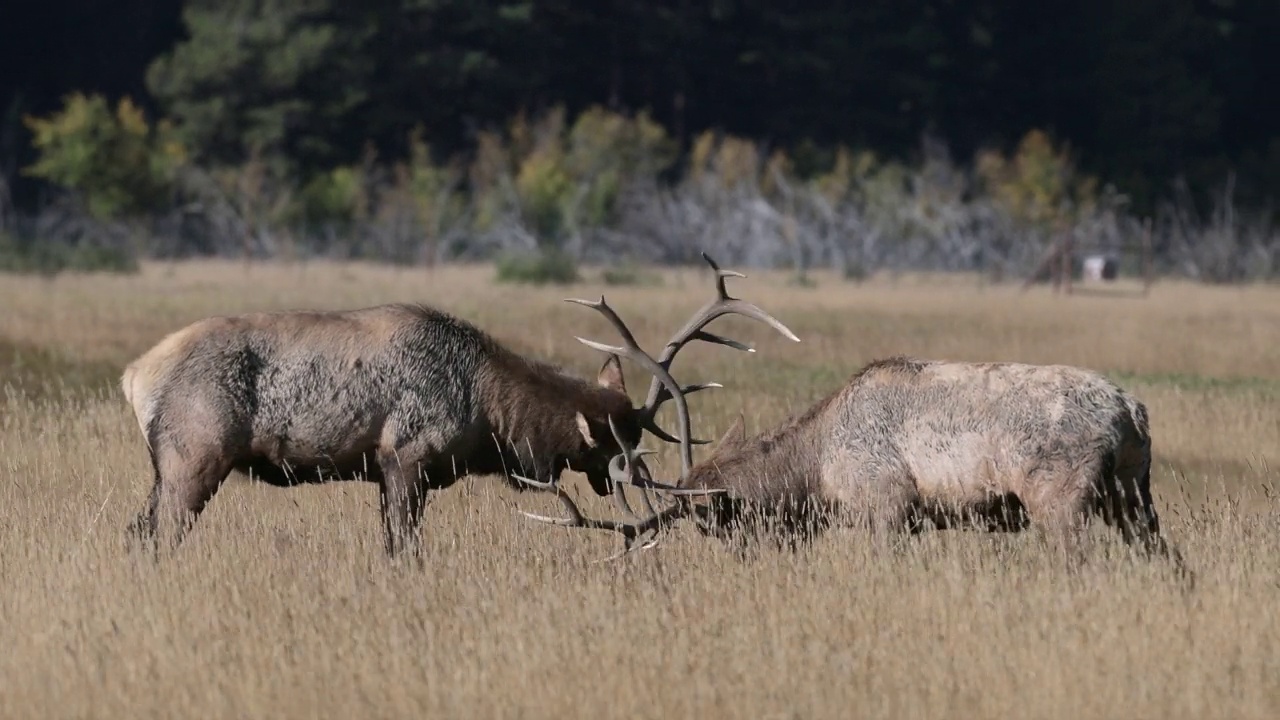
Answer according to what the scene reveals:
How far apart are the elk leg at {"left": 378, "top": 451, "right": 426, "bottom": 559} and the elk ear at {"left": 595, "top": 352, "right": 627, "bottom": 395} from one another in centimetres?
120

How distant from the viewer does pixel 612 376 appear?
1091 cm

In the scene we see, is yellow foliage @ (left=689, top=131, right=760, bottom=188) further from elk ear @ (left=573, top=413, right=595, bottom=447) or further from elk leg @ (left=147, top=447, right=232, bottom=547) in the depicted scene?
elk leg @ (left=147, top=447, right=232, bottom=547)

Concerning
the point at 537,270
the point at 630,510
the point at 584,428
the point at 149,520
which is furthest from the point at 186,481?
the point at 537,270

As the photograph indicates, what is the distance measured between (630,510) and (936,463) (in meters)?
1.43

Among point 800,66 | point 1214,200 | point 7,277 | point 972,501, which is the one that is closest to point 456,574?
point 972,501

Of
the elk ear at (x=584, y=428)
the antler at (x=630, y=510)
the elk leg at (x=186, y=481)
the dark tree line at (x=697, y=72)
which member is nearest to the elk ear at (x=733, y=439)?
the antler at (x=630, y=510)

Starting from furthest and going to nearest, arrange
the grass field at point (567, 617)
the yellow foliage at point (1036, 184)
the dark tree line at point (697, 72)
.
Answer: the dark tree line at point (697, 72) < the yellow foliage at point (1036, 184) < the grass field at point (567, 617)

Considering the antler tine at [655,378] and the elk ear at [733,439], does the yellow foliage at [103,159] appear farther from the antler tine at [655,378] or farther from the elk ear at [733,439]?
the elk ear at [733,439]

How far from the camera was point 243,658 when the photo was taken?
308 inches

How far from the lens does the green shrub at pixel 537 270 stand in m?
44.9

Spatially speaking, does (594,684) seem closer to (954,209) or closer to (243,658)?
(243,658)

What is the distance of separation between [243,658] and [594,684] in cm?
137

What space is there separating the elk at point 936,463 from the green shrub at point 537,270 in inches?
1356

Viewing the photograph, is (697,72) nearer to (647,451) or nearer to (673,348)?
(673,348)
